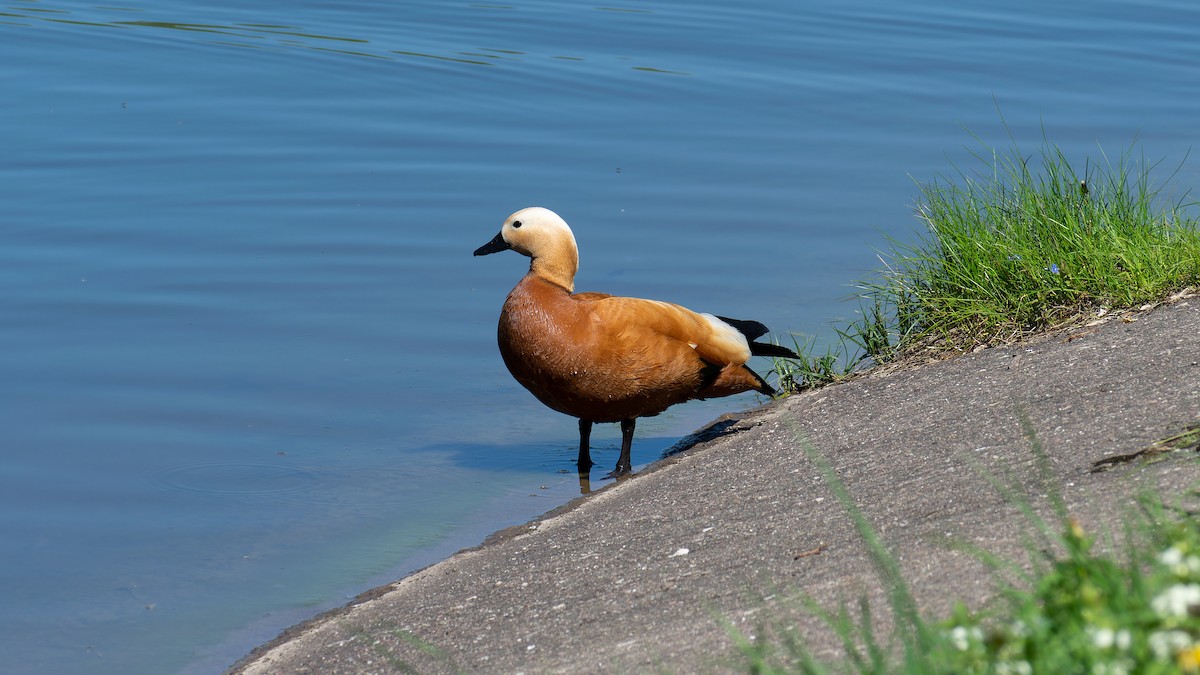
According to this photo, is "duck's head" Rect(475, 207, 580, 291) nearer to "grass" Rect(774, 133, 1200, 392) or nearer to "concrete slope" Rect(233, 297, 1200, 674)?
"concrete slope" Rect(233, 297, 1200, 674)

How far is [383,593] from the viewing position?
516 centimetres

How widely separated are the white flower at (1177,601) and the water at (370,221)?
347 centimetres

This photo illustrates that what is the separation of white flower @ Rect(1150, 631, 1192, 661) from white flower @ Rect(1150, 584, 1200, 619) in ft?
0.14

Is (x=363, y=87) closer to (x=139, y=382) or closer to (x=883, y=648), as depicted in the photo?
(x=139, y=382)

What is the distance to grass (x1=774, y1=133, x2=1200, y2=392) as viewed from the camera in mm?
6559

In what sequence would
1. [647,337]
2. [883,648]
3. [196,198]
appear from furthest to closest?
[196,198] < [647,337] < [883,648]

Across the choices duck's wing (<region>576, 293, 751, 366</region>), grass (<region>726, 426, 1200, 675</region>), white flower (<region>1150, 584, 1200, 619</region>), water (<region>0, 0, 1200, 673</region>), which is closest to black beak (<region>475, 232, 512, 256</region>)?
duck's wing (<region>576, 293, 751, 366</region>)

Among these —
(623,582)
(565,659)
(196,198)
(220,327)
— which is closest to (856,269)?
(220,327)

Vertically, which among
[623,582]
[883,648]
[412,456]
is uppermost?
[883,648]

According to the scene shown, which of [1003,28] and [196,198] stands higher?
[1003,28]

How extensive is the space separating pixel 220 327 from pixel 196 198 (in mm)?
2550

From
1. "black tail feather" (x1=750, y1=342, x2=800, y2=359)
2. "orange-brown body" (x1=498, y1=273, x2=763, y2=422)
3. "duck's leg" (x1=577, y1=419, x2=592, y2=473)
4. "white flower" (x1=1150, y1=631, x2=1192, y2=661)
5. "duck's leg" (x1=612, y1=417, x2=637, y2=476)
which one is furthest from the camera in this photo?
"black tail feather" (x1=750, y1=342, x2=800, y2=359)

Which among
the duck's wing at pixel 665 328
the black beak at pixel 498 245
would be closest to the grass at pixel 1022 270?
the duck's wing at pixel 665 328

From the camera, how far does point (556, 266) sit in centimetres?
688
